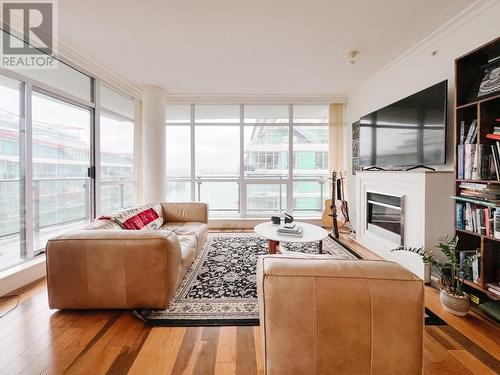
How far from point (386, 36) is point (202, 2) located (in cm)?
194

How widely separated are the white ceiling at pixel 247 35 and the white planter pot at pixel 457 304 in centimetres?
243

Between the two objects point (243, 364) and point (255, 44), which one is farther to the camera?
point (255, 44)

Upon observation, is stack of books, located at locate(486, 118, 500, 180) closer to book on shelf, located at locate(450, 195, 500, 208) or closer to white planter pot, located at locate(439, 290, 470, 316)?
book on shelf, located at locate(450, 195, 500, 208)

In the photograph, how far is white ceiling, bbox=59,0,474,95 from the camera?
2.11 metres

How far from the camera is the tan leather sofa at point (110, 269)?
1744 millimetres

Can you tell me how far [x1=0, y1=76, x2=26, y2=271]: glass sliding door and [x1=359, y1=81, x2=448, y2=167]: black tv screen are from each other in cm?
414

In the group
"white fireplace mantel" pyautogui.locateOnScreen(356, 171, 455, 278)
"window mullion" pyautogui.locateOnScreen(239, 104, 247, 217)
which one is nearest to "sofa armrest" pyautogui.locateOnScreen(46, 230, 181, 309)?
"white fireplace mantel" pyautogui.locateOnScreen(356, 171, 455, 278)

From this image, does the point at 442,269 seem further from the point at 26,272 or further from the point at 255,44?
the point at 26,272

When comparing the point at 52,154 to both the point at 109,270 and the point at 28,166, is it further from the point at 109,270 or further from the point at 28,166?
the point at 109,270

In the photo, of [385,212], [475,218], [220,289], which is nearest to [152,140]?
[220,289]

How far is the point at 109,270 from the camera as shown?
1748 millimetres

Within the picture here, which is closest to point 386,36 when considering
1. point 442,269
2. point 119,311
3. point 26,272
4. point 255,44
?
point 255,44

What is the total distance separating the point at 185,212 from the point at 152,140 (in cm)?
152

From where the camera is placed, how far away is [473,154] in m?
1.91
